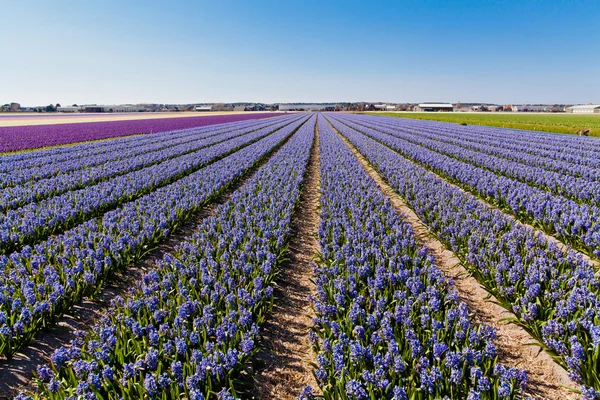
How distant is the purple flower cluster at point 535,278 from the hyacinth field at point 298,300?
0.11 ft

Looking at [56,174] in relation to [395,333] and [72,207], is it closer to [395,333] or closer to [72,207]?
[72,207]

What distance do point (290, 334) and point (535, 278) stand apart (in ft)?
12.8

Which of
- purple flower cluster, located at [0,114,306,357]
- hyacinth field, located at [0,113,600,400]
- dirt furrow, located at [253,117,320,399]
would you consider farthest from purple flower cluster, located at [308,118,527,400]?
purple flower cluster, located at [0,114,306,357]

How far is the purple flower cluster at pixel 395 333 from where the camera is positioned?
324 centimetres

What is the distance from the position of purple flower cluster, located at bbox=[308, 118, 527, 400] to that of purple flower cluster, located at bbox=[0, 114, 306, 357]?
151 inches

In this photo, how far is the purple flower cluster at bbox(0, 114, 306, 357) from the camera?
4477 mm

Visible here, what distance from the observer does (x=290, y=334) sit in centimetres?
481

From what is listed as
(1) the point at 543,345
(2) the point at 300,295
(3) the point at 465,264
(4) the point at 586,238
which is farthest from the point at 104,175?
(4) the point at 586,238

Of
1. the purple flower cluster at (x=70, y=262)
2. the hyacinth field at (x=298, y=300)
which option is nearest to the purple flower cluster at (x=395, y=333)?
the hyacinth field at (x=298, y=300)

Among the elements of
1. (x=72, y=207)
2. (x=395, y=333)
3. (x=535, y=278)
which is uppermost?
(x=72, y=207)

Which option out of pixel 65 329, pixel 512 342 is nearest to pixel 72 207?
pixel 65 329

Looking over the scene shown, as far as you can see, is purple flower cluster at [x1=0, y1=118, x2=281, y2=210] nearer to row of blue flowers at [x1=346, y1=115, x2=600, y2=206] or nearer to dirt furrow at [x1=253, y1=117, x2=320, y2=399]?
dirt furrow at [x1=253, y1=117, x2=320, y2=399]

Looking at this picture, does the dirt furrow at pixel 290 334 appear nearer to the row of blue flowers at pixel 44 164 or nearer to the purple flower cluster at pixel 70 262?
the purple flower cluster at pixel 70 262

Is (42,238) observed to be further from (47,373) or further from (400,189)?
(400,189)
